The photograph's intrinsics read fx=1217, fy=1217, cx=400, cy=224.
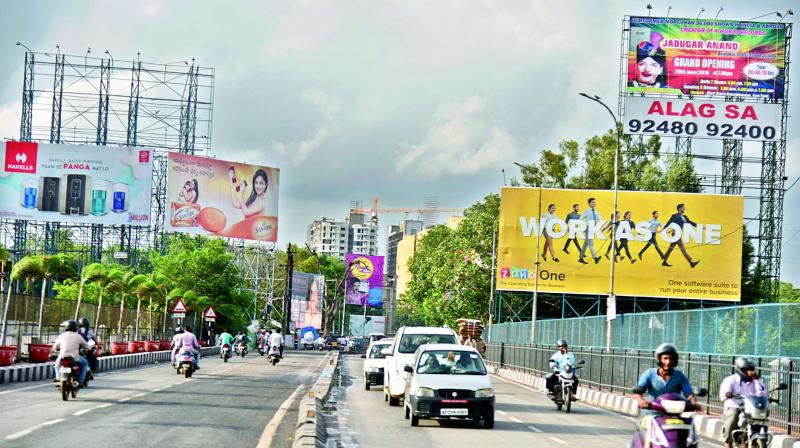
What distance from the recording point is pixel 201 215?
8388cm

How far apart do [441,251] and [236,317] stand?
667 inches

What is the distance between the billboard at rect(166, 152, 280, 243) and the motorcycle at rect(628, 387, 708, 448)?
71.4 metres

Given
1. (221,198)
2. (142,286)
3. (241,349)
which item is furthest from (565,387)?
(221,198)

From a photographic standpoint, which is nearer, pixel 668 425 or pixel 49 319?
pixel 668 425

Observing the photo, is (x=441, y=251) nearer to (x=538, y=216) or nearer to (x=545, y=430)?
(x=538, y=216)

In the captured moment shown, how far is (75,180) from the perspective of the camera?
77750mm

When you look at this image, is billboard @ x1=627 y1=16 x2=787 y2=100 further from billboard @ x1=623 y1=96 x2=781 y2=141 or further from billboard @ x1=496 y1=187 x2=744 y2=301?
billboard @ x1=496 y1=187 x2=744 y2=301

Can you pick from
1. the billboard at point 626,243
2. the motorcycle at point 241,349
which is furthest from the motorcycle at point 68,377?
the billboard at point 626,243

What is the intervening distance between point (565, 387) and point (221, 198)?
2312 inches

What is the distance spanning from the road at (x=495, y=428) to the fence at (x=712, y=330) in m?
3.17

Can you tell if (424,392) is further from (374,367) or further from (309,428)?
(374,367)

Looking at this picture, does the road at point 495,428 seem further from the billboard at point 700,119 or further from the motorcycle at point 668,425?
the billboard at point 700,119

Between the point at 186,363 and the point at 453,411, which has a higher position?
the point at 453,411

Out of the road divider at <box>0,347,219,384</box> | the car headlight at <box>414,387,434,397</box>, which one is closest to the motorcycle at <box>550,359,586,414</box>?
the car headlight at <box>414,387,434,397</box>
